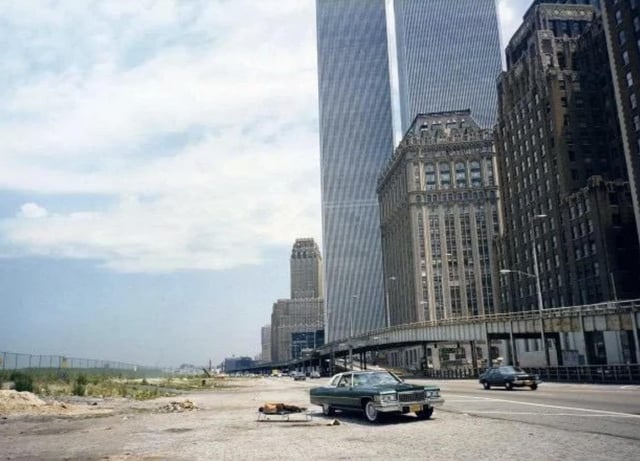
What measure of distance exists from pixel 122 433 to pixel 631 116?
81153 millimetres

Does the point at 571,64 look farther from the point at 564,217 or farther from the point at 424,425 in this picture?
the point at 424,425

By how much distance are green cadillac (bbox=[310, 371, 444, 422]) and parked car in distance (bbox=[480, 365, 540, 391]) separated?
1520cm

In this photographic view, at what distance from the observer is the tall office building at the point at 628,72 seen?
75.2 m

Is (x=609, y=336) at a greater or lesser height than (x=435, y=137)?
lesser

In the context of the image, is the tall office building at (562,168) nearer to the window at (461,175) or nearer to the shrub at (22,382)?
the window at (461,175)

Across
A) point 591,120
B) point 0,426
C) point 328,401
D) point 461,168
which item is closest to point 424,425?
point 328,401

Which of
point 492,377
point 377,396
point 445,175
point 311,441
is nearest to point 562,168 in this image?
point 445,175

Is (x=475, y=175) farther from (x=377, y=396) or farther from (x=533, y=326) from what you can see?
(x=377, y=396)

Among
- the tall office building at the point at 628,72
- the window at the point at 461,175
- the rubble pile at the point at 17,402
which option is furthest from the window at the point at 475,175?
the rubble pile at the point at 17,402

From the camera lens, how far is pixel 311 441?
1265 centimetres

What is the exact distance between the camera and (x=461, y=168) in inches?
6122

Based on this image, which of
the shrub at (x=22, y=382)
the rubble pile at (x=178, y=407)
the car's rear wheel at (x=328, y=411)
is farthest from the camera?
the shrub at (x=22, y=382)

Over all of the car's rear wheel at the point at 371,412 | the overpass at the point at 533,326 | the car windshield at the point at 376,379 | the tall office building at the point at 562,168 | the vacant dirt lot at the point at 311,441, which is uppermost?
the tall office building at the point at 562,168

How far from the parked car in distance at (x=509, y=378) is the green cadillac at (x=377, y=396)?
15196 millimetres
